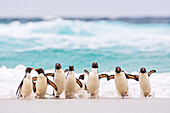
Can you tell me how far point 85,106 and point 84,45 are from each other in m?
5.53

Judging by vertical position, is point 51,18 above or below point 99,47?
above

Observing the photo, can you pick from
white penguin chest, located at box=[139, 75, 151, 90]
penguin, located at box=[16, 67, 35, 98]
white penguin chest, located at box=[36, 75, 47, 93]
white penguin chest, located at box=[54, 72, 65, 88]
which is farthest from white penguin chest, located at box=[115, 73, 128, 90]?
penguin, located at box=[16, 67, 35, 98]

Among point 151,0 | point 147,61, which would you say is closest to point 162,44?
point 147,61

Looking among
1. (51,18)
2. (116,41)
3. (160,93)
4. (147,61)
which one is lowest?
(160,93)

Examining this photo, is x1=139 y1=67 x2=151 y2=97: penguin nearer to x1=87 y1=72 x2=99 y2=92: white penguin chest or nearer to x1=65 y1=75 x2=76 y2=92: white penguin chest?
x1=87 y1=72 x2=99 y2=92: white penguin chest

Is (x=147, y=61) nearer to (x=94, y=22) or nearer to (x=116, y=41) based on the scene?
(x=116, y=41)

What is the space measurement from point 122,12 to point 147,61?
56.4 inches

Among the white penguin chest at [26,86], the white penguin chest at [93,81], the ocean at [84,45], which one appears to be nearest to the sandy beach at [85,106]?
the white penguin chest at [26,86]

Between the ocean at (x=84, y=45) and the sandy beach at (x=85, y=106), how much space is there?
194 inches

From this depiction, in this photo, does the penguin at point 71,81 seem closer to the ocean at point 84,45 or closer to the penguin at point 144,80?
the penguin at point 144,80

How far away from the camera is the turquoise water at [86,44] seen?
27.8 feet

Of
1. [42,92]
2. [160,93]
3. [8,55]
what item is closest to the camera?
[42,92]

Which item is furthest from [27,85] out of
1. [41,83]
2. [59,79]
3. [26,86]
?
[59,79]

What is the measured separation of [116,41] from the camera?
28.7 feet
